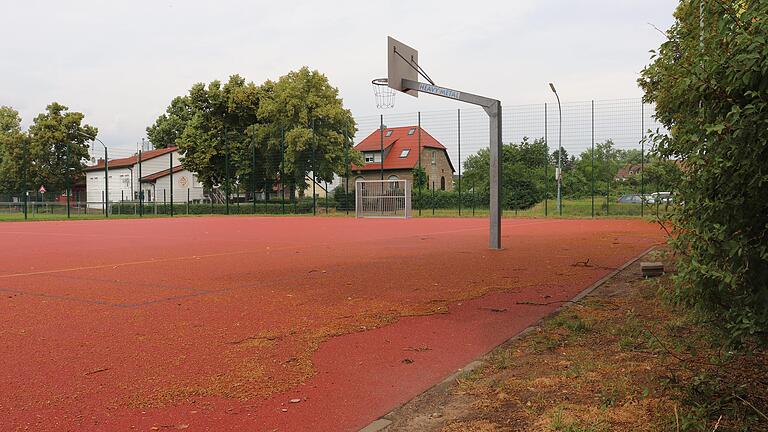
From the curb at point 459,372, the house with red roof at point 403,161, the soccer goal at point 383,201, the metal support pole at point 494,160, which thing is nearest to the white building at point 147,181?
the house with red roof at point 403,161

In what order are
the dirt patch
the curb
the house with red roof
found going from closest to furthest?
the dirt patch < the curb < the house with red roof

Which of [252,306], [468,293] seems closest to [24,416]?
[252,306]

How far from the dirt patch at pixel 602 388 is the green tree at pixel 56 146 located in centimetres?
4837

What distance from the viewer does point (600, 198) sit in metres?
27.8

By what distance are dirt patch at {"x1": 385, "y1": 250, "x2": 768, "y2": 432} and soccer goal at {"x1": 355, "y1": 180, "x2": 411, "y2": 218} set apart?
1016 inches

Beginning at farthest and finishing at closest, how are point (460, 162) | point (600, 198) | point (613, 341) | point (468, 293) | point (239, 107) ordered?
1. point (239, 107)
2. point (460, 162)
3. point (600, 198)
4. point (468, 293)
5. point (613, 341)

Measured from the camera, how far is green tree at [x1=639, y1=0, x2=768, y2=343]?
2061 mm

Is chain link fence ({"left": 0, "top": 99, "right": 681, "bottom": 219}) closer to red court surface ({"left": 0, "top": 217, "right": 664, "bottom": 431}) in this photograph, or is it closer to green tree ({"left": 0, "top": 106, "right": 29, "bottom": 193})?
green tree ({"left": 0, "top": 106, "right": 29, "bottom": 193})

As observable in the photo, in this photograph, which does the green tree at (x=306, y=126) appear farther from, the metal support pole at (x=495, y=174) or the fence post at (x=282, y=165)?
the metal support pole at (x=495, y=174)

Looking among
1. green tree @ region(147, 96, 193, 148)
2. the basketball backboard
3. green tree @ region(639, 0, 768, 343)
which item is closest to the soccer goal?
the basketball backboard

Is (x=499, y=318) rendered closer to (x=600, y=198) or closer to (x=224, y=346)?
(x=224, y=346)

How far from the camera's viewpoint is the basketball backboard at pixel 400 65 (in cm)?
1408

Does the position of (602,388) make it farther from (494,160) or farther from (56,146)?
(56,146)

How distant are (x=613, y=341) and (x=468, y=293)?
230cm
